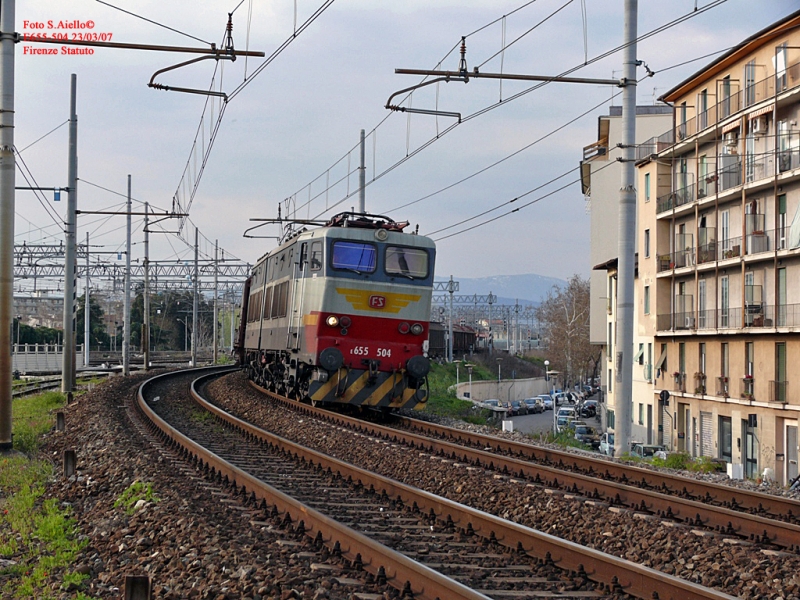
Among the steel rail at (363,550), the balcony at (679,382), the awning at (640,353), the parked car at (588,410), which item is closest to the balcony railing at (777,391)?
the balcony at (679,382)

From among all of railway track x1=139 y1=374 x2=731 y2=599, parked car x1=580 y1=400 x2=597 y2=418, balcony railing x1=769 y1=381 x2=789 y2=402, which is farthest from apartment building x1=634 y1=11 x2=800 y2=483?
parked car x1=580 y1=400 x2=597 y2=418

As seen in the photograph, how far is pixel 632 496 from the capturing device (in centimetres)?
995

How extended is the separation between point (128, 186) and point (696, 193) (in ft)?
85.4

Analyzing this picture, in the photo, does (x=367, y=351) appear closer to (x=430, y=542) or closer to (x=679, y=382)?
(x=430, y=542)

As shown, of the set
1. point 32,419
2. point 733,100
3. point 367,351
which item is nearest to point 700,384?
point 733,100

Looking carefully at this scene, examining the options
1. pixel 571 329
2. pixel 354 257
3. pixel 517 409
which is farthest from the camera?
pixel 571 329

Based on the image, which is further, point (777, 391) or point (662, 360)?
point (662, 360)

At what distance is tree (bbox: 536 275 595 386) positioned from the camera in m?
82.4

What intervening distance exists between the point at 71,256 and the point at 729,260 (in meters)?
26.3

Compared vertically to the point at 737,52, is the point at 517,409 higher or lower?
lower

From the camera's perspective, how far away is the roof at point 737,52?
33750mm

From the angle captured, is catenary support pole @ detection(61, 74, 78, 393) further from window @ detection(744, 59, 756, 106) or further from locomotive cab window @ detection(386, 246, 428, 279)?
window @ detection(744, 59, 756, 106)

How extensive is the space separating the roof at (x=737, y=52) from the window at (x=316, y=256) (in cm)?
1931

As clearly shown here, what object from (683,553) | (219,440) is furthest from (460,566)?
(219,440)
